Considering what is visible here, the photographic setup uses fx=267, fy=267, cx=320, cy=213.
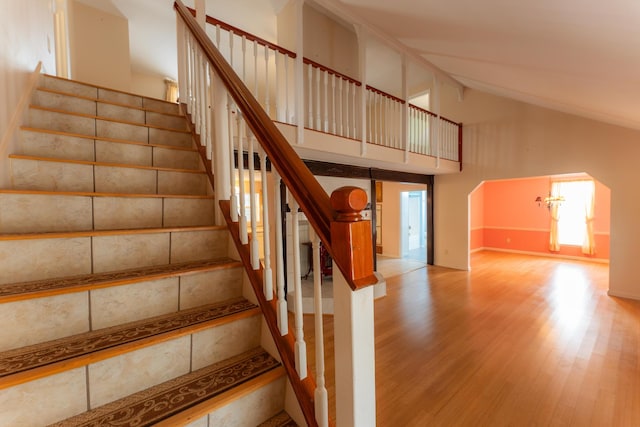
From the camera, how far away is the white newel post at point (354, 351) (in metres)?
0.72

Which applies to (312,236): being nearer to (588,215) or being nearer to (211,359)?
(211,359)

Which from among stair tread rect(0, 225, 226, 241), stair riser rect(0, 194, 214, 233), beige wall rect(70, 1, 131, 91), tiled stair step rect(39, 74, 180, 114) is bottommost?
stair tread rect(0, 225, 226, 241)

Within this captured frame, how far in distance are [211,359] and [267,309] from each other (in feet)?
0.90

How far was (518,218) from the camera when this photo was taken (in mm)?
7668

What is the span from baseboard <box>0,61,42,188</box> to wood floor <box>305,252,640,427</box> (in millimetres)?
2196

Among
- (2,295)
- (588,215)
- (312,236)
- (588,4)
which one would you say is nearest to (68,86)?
(2,295)

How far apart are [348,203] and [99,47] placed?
224 inches

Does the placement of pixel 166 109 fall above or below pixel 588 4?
below

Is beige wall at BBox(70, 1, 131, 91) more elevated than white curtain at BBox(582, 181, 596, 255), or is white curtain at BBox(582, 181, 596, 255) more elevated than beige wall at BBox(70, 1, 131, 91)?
beige wall at BBox(70, 1, 131, 91)

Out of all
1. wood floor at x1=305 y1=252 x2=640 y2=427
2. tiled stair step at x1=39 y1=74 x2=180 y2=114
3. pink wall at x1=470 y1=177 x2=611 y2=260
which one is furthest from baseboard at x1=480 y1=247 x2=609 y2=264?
tiled stair step at x1=39 y1=74 x2=180 y2=114

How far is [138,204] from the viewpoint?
A: 1.42 m

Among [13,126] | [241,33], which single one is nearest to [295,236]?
[13,126]

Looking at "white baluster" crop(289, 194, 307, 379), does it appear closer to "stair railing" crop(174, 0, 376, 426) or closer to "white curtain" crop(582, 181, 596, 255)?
"stair railing" crop(174, 0, 376, 426)

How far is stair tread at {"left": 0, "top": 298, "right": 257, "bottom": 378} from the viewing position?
2.59 feet
